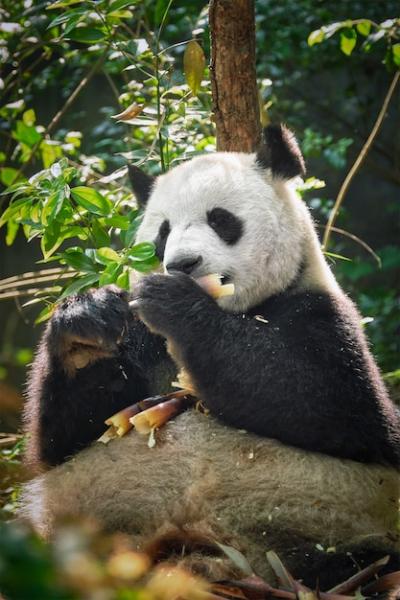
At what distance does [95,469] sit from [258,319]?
3.38 feet

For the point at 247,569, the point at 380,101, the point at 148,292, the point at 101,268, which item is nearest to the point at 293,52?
the point at 380,101

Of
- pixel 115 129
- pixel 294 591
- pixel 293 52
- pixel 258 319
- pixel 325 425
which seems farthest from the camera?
pixel 293 52

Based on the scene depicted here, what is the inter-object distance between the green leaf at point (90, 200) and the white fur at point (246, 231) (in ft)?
0.84

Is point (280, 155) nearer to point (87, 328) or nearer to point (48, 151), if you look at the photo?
point (87, 328)

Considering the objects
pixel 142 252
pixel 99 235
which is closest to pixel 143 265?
pixel 142 252

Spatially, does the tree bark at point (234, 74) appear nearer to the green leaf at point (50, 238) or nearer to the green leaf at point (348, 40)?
the green leaf at point (348, 40)

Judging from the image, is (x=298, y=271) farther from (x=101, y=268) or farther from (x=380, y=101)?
(x=380, y=101)

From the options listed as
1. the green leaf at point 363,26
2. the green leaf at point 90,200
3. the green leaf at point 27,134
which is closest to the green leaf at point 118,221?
the green leaf at point 90,200

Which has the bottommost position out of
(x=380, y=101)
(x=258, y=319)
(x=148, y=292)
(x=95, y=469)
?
(x=380, y=101)

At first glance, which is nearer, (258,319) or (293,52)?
(258,319)

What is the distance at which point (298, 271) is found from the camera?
11.8 feet

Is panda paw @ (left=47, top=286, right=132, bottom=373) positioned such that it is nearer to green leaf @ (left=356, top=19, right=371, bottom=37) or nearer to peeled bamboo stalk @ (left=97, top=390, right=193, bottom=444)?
peeled bamboo stalk @ (left=97, top=390, right=193, bottom=444)

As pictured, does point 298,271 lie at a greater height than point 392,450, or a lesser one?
greater

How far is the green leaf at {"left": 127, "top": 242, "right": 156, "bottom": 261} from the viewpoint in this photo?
3.41 metres
